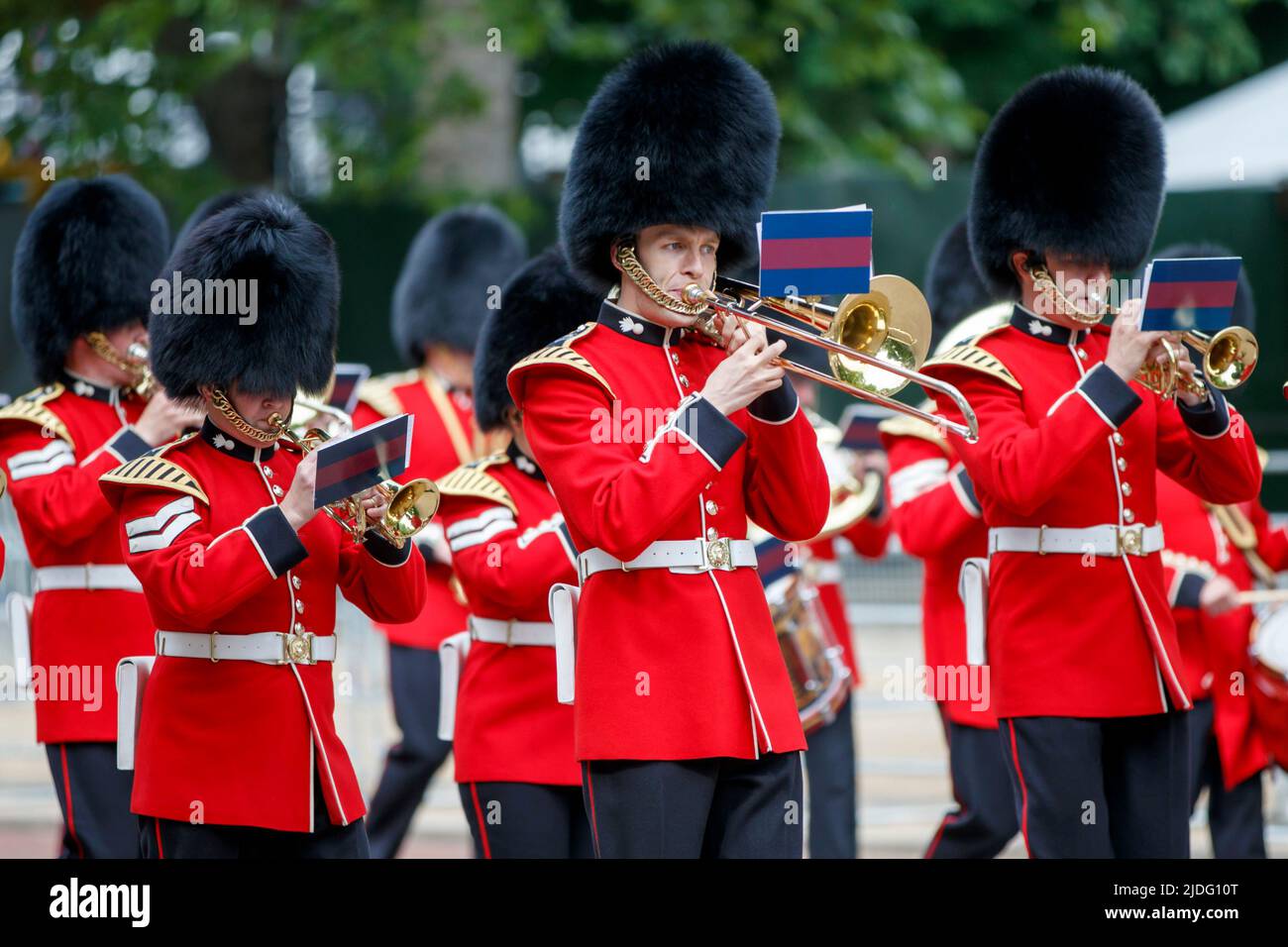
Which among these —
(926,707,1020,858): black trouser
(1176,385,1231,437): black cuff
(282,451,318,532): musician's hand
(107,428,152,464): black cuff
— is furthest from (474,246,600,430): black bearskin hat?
(926,707,1020,858): black trouser

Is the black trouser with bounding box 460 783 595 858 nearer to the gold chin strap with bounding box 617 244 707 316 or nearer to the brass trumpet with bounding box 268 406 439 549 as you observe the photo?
the brass trumpet with bounding box 268 406 439 549

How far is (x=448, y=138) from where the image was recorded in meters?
12.5

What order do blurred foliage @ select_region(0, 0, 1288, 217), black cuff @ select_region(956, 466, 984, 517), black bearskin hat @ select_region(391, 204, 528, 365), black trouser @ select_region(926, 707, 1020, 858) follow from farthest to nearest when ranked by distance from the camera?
blurred foliage @ select_region(0, 0, 1288, 217) → black bearskin hat @ select_region(391, 204, 528, 365) → black trouser @ select_region(926, 707, 1020, 858) → black cuff @ select_region(956, 466, 984, 517)

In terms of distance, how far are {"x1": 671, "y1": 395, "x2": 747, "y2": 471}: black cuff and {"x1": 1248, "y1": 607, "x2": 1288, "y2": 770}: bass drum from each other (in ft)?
8.34

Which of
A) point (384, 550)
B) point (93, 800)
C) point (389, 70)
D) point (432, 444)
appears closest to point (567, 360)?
point (384, 550)

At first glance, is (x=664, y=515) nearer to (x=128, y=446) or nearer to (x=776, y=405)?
(x=776, y=405)

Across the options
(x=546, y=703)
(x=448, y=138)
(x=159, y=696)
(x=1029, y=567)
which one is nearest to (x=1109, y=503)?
(x=1029, y=567)

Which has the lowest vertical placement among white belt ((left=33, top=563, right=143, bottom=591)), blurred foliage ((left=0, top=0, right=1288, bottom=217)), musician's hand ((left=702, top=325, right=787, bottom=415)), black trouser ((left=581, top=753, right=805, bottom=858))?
black trouser ((left=581, top=753, right=805, bottom=858))

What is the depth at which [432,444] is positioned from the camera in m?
6.93

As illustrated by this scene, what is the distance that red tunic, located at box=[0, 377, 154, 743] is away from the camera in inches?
206

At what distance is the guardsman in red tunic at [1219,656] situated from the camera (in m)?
5.87

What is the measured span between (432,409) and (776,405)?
3175 millimetres

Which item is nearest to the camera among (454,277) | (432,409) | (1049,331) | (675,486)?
(675,486)

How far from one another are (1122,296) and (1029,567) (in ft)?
3.43
